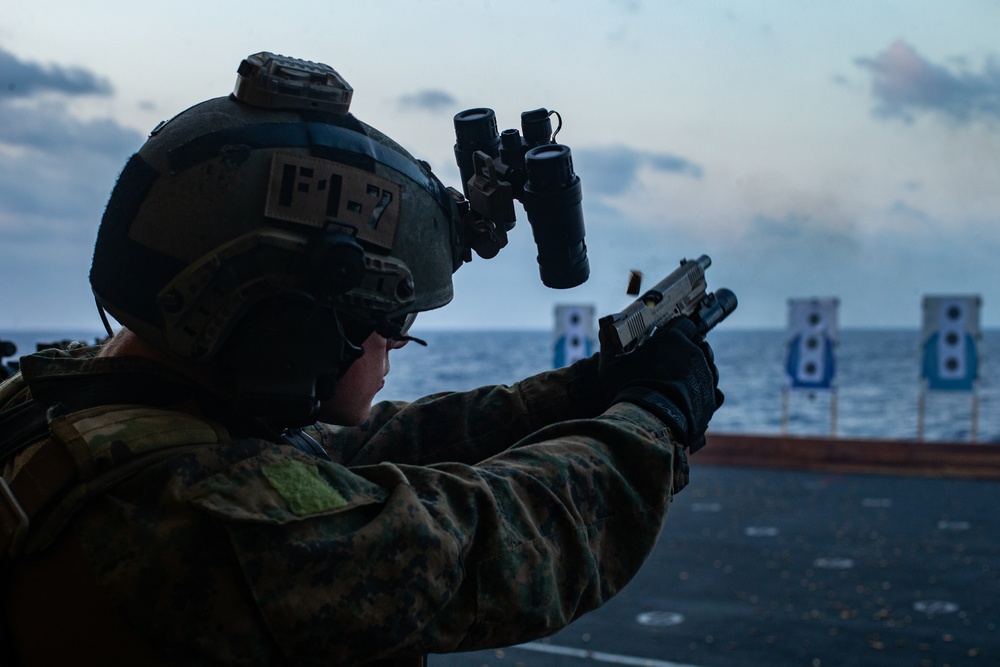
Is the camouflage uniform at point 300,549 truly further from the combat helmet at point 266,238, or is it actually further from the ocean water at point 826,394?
the ocean water at point 826,394

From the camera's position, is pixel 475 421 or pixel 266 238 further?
pixel 475 421

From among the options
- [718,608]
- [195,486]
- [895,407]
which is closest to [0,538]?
[195,486]

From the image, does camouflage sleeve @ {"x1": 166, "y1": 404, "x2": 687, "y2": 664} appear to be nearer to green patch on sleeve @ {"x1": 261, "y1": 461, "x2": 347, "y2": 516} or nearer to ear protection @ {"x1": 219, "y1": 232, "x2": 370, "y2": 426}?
green patch on sleeve @ {"x1": 261, "y1": 461, "x2": 347, "y2": 516}

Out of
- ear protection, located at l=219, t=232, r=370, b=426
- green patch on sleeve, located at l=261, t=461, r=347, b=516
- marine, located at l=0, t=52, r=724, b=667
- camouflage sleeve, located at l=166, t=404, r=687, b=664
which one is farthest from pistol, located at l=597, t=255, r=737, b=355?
green patch on sleeve, located at l=261, t=461, r=347, b=516

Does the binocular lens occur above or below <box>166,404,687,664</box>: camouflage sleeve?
above

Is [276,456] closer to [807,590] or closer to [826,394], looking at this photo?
[807,590]

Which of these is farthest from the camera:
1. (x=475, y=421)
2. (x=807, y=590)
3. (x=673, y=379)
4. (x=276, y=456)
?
(x=807, y=590)

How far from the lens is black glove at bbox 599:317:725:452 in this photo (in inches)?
61.8

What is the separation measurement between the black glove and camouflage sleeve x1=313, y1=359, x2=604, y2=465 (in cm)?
10

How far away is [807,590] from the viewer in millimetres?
6258

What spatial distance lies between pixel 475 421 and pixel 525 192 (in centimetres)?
53

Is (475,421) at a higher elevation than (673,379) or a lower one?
lower

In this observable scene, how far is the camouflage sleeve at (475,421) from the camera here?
1879 mm

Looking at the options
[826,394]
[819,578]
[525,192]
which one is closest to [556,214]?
[525,192]
